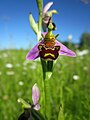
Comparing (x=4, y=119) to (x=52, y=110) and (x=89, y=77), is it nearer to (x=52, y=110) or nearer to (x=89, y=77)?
→ (x=52, y=110)

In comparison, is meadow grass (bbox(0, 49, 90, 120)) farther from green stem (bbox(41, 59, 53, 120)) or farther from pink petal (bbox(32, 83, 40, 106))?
pink petal (bbox(32, 83, 40, 106))

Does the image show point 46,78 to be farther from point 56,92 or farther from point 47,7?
point 56,92

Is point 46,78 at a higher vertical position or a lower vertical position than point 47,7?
lower

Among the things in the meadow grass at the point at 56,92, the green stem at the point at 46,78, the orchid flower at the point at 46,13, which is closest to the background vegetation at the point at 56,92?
the meadow grass at the point at 56,92

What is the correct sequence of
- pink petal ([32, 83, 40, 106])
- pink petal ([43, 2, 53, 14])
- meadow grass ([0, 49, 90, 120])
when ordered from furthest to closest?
meadow grass ([0, 49, 90, 120])
pink petal ([43, 2, 53, 14])
pink petal ([32, 83, 40, 106])

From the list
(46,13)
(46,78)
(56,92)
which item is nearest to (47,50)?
(46,78)

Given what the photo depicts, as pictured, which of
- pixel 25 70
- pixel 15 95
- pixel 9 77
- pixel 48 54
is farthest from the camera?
pixel 25 70

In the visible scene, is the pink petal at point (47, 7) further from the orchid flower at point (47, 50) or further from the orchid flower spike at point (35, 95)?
the orchid flower spike at point (35, 95)

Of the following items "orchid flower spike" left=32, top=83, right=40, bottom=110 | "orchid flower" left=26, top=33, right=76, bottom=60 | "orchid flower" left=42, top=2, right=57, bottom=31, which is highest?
"orchid flower" left=42, top=2, right=57, bottom=31

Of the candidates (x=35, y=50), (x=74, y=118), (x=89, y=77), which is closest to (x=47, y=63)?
(x=35, y=50)

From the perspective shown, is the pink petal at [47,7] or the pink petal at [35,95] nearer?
the pink petal at [35,95]

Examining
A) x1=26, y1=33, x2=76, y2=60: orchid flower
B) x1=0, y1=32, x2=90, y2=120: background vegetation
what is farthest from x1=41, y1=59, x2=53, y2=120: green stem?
x1=0, y1=32, x2=90, y2=120: background vegetation
